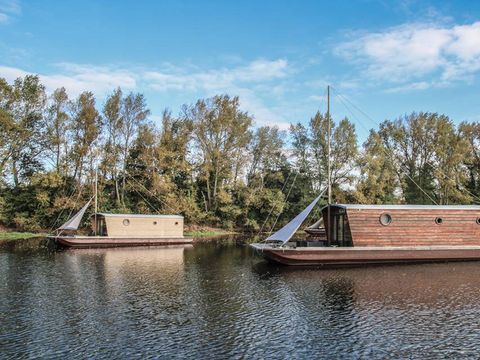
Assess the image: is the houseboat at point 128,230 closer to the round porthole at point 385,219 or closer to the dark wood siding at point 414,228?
the dark wood siding at point 414,228

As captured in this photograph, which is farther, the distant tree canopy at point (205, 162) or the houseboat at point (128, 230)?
the distant tree canopy at point (205, 162)

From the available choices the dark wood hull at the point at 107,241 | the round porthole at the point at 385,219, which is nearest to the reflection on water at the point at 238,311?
the round porthole at the point at 385,219

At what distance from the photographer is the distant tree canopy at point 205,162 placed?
4750cm

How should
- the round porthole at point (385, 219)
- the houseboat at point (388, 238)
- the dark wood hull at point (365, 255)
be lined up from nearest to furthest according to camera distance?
1. the dark wood hull at point (365, 255)
2. the houseboat at point (388, 238)
3. the round porthole at point (385, 219)

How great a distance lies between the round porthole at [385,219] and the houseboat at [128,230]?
757 inches

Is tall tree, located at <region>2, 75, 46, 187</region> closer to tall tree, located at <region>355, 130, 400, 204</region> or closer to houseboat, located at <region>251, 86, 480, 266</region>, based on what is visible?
houseboat, located at <region>251, 86, 480, 266</region>

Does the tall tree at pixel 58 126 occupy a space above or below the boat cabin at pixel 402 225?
above

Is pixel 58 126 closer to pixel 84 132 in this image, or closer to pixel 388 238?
pixel 84 132

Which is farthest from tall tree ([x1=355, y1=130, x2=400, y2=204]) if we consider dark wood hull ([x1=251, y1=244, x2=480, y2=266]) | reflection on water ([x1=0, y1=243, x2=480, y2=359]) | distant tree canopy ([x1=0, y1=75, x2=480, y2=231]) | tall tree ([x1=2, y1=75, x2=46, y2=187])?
tall tree ([x1=2, y1=75, x2=46, y2=187])

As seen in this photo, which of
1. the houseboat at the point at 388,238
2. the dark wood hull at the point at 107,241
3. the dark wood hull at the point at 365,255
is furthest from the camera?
Result: the dark wood hull at the point at 107,241

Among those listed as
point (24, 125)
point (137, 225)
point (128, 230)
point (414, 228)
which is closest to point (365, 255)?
point (414, 228)

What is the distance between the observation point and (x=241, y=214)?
56.1 metres

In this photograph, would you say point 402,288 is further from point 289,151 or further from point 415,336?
point 289,151

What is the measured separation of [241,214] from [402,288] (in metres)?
38.0
